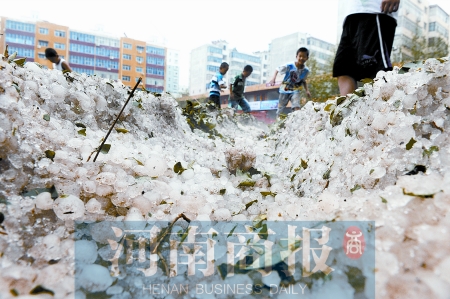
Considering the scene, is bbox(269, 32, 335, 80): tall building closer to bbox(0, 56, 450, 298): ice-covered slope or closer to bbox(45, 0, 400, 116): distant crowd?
bbox(45, 0, 400, 116): distant crowd

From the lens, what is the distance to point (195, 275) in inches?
23.6

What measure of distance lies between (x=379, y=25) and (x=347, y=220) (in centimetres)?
169

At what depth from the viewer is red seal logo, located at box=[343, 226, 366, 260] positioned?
54 cm

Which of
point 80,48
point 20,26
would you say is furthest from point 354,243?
point 20,26

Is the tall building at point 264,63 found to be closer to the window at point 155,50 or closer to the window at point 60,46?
the window at point 155,50

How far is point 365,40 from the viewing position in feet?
6.05

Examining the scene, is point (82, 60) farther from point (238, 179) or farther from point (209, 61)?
point (238, 179)

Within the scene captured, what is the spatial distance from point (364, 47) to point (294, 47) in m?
43.5

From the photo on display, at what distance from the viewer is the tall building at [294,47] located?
40844mm

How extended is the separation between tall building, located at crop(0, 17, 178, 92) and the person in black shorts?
31707 millimetres

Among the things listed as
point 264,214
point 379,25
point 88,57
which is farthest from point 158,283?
point 88,57

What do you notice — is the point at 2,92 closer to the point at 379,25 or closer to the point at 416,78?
the point at 416,78

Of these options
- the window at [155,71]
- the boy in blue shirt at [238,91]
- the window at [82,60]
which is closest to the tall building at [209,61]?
the window at [155,71]

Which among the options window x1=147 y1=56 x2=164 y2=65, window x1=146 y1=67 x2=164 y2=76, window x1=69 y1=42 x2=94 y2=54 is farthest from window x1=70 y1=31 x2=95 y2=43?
window x1=146 y1=67 x2=164 y2=76
